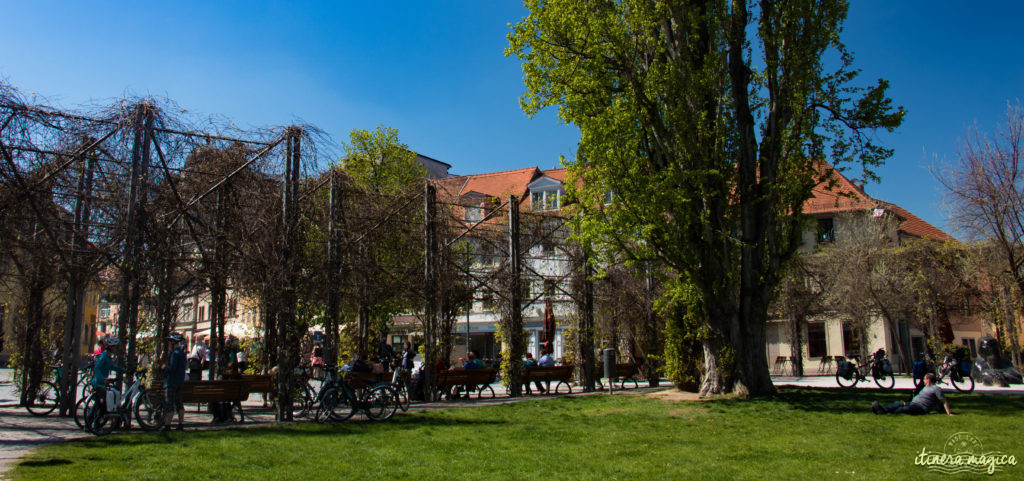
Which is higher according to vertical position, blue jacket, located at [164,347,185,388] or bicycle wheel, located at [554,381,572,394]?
blue jacket, located at [164,347,185,388]

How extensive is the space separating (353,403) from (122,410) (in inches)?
138

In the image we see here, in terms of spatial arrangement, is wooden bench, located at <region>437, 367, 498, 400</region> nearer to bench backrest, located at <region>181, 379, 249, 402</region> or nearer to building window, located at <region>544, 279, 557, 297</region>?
building window, located at <region>544, 279, 557, 297</region>

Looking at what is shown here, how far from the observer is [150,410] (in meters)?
11.1

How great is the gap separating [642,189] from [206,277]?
10025 mm

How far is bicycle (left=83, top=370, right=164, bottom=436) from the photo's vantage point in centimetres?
1043

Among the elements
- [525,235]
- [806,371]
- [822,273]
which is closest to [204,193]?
[525,235]

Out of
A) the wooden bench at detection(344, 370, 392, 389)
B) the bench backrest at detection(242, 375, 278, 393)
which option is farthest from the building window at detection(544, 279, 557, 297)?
the bench backrest at detection(242, 375, 278, 393)

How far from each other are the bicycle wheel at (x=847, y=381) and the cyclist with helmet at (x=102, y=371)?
59.5ft

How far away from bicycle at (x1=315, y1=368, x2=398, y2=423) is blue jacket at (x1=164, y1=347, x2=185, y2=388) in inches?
91.7

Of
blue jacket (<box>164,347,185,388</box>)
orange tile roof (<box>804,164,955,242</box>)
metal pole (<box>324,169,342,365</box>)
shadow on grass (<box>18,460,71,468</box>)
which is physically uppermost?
orange tile roof (<box>804,164,955,242</box>)

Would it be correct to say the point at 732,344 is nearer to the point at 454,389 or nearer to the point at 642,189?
the point at 642,189

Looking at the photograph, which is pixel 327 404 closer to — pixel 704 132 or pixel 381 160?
pixel 704 132

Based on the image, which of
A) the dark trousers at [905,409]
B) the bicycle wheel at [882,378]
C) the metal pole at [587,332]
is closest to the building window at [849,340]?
the bicycle wheel at [882,378]

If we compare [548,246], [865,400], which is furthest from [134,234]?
[865,400]
